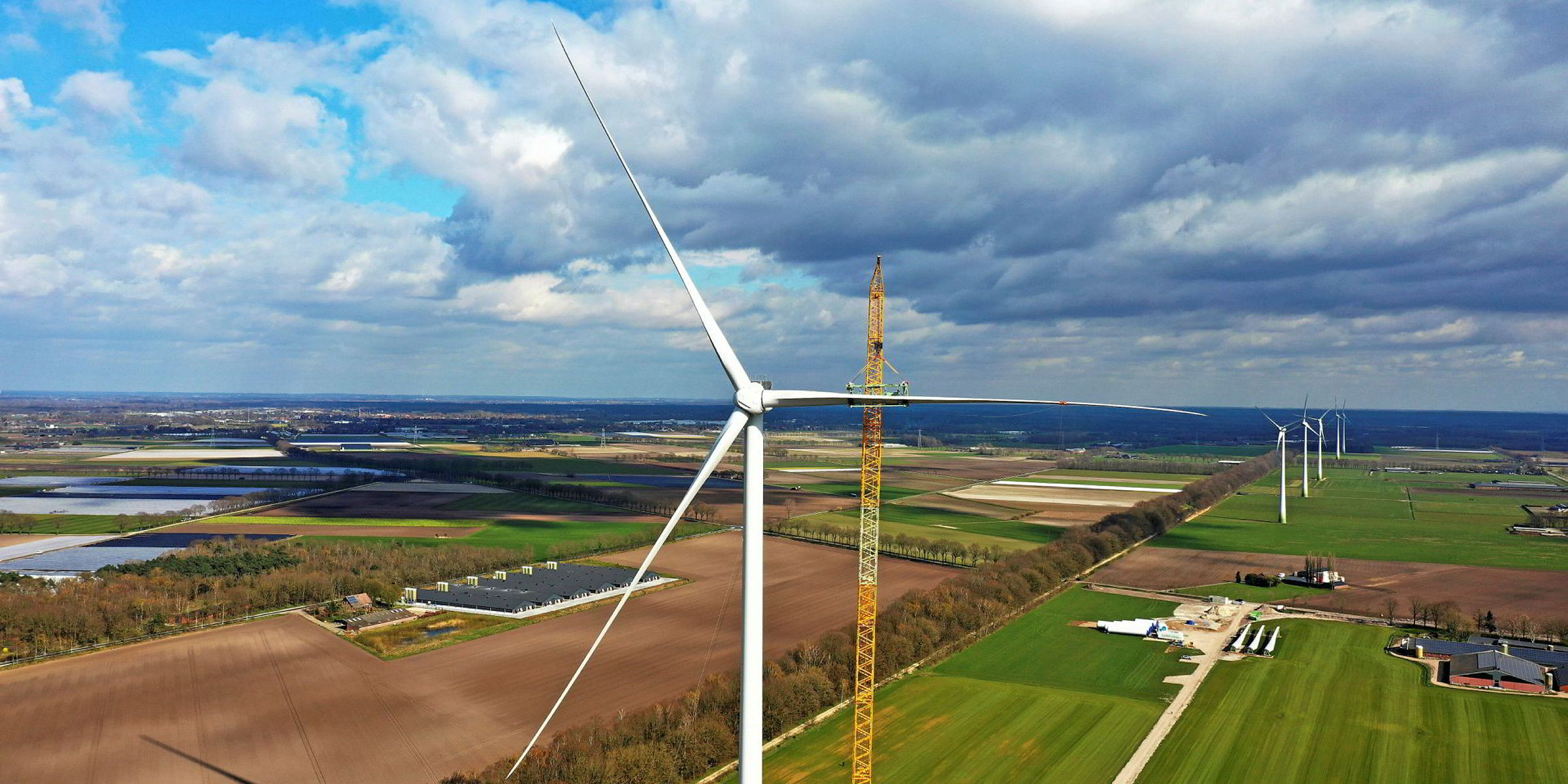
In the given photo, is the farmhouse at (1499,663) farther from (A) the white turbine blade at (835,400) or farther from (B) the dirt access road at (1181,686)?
(A) the white turbine blade at (835,400)

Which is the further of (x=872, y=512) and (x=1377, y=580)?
(x=1377, y=580)

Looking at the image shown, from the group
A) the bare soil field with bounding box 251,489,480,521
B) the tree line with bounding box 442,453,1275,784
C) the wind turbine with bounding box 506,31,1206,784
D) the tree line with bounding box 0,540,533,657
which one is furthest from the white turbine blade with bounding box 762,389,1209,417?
the bare soil field with bounding box 251,489,480,521

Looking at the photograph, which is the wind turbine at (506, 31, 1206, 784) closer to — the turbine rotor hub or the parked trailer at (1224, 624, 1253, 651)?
the turbine rotor hub

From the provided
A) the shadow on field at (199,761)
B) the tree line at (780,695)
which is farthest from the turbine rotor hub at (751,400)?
the shadow on field at (199,761)

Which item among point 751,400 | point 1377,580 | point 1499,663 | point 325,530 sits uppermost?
point 751,400

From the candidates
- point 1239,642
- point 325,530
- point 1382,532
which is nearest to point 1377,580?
point 1239,642

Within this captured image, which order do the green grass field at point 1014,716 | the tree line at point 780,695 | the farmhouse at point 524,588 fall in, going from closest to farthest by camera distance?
the tree line at point 780,695 → the green grass field at point 1014,716 → the farmhouse at point 524,588

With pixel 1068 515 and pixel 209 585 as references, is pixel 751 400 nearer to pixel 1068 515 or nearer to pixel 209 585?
pixel 209 585
